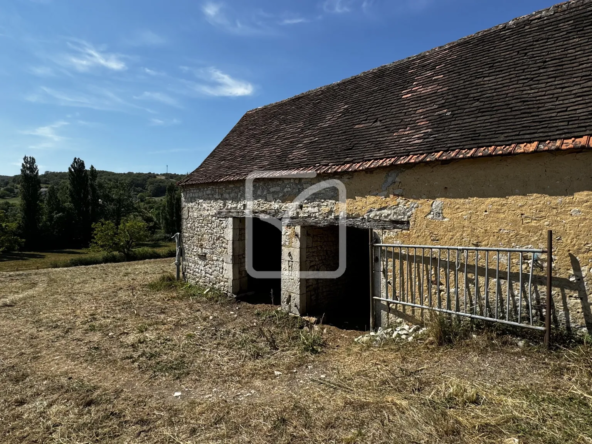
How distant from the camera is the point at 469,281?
5.10m

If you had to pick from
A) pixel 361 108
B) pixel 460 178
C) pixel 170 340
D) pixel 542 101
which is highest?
pixel 361 108

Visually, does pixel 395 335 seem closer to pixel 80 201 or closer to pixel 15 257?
pixel 15 257

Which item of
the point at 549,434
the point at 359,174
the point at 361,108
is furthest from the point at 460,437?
the point at 361,108

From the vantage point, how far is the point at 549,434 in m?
2.64

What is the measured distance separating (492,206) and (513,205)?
0.25 metres

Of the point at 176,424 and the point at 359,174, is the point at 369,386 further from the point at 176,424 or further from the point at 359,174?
the point at 359,174

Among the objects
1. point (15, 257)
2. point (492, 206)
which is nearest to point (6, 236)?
point (15, 257)

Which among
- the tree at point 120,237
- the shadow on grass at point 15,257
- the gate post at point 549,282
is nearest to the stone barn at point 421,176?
the gate post at point 549,282

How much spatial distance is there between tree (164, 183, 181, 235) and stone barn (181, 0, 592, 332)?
90.6ft

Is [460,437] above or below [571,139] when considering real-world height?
below

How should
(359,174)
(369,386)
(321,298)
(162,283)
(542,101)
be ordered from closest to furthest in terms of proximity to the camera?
1. (369,386)
2. (542,101)
3. (359,174)
4. (321,298)
5. (162,283)

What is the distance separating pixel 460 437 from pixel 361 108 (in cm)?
662

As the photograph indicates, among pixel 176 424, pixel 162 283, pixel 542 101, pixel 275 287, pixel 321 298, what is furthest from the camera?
pixel 162 283

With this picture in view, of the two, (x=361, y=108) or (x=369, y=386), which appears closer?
(x=369, y=386)
